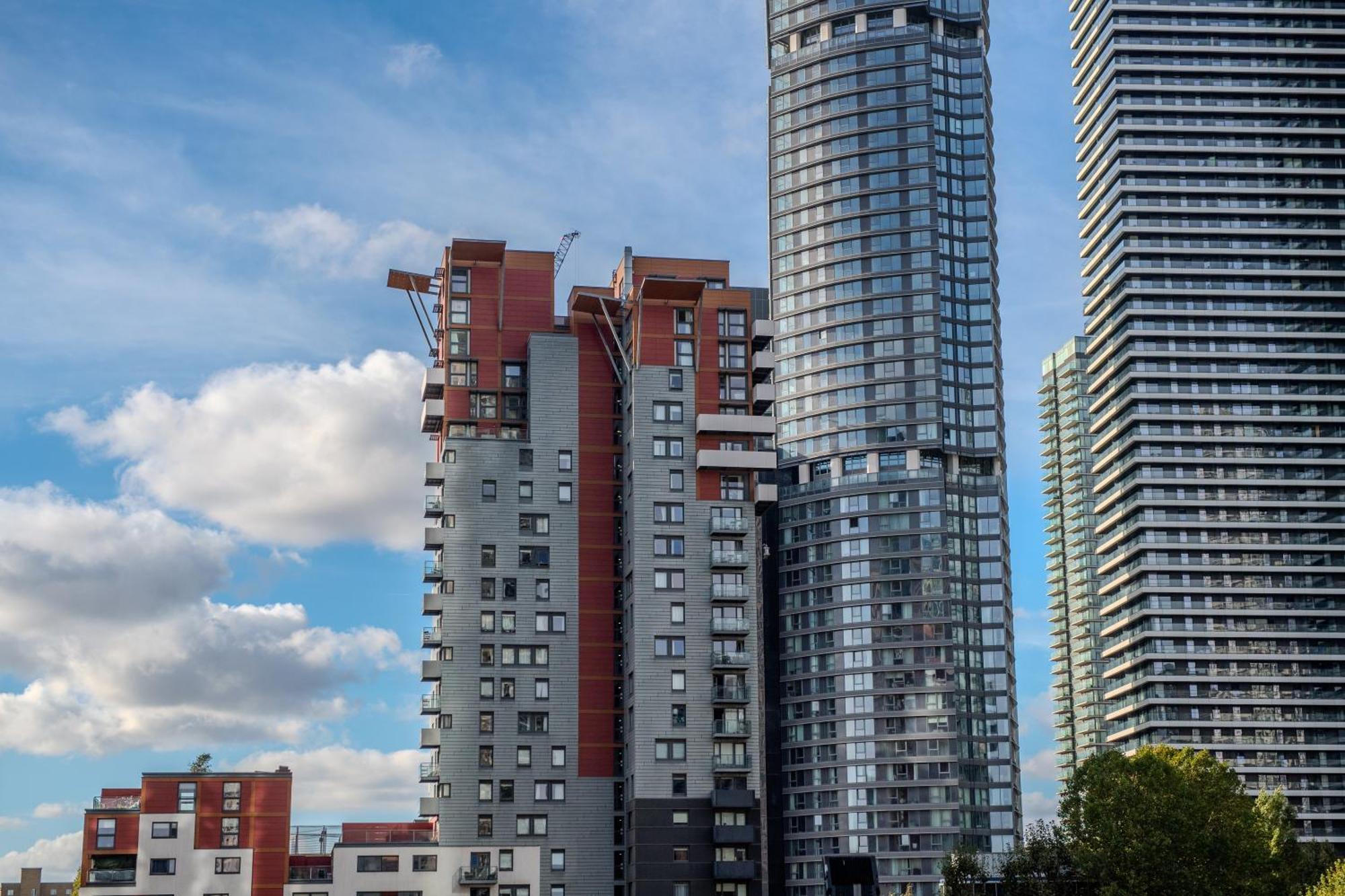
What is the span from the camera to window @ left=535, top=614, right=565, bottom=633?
162 metres

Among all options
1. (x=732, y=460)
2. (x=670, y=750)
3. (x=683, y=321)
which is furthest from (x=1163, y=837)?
(x=683, y=321)

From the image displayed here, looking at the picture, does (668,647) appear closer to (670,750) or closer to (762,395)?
(670,750)

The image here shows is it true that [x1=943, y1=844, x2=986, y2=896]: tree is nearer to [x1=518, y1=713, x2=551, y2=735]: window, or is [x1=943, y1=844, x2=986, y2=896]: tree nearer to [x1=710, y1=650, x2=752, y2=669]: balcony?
[x1=710, y1=650, x2=752, y2=669]: balcony

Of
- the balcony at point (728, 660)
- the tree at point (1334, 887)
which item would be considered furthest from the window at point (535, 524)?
the tree at point (1334, 887)

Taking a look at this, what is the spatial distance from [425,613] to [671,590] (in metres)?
23.6

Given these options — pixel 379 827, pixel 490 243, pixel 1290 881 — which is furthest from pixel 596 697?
pixel 1290 881

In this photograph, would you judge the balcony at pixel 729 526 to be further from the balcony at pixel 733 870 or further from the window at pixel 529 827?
the window at pixel 529 827

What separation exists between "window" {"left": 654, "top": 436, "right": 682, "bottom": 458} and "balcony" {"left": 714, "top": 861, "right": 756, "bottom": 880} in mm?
38545

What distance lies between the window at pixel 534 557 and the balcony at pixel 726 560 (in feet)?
51.9

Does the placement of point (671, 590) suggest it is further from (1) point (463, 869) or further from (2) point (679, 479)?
(1) point (463, 869)

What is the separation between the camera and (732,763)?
157250 mm

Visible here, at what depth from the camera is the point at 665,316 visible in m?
169

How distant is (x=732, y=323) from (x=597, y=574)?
28.8 meters

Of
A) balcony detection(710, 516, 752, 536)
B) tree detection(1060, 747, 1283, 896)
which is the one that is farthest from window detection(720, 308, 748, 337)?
tree detection(1060, 747, 1283, 896)
